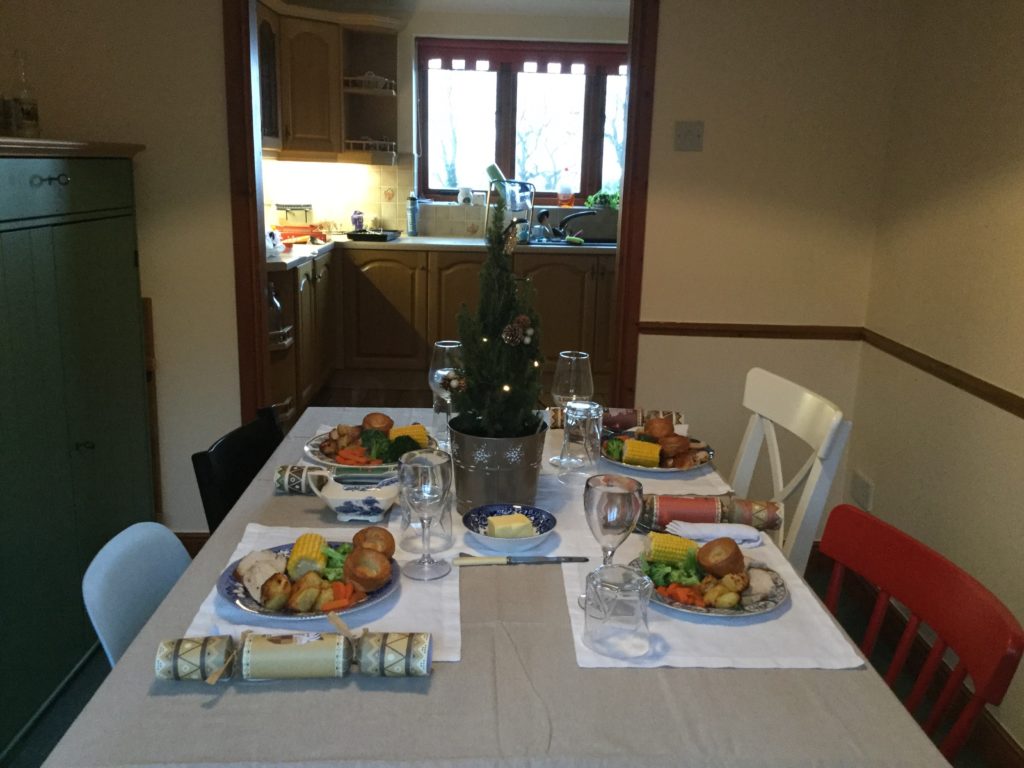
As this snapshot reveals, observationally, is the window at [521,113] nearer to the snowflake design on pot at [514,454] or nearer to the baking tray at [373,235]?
the baking tray at [373,235]

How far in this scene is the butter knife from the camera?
4.46 feet

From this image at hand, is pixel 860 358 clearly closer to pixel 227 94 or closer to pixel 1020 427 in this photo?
pixel 1020 427

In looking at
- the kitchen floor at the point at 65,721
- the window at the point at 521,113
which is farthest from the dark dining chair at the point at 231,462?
the window at the point at 521,113

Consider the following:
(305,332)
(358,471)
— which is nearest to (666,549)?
(358,471)

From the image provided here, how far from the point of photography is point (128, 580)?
131 cm

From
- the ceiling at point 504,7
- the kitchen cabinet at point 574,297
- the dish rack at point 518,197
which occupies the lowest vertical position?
the kitchen cabinet at point 574,297

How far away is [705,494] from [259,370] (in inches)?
68.7

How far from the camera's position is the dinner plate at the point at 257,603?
1.17 m

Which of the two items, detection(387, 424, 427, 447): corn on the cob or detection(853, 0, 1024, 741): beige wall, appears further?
detection(853, 0, 1024, 741): beige wall

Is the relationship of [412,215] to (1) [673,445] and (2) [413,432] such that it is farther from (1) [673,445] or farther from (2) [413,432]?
(1) [673,445]

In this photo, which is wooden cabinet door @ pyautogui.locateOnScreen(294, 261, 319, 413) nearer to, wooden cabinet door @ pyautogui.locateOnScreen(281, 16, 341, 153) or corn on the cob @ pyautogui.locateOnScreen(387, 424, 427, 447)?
wooden cabinet door @ pyautogui.locateOnScreen(281, 16, 341, 153)

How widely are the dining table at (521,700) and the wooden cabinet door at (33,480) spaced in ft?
3.14

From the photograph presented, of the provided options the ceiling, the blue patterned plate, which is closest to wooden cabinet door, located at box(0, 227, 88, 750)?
the blue patterned plate

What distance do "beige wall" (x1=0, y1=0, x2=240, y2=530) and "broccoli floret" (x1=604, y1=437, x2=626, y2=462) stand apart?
5.06 ft
